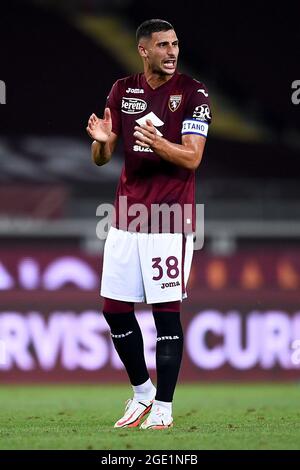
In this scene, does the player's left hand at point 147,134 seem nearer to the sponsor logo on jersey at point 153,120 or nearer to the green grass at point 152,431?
the sponsor logo on jersey at point 153,120

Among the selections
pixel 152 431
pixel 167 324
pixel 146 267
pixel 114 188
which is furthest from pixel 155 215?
pixel 114 188

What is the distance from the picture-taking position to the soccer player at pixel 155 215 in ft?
21.7

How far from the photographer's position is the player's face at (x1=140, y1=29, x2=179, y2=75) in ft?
21.8

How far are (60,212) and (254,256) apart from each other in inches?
179

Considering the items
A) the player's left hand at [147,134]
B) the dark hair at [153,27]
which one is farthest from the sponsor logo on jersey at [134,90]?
the player's left hand at [147,134]

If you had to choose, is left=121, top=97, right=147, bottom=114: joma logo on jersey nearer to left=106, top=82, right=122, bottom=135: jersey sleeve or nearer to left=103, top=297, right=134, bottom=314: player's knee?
left=106, top=82, right=122, bottom=135: jersey sleeve

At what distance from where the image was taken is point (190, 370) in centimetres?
1208

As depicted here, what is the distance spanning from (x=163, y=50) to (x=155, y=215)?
0.95m

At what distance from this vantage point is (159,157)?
6664mm

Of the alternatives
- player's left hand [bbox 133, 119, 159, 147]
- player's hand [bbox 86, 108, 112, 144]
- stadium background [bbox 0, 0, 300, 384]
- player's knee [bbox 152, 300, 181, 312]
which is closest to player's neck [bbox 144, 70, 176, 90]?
player's hand [bbox 86, 108, 112, 144]

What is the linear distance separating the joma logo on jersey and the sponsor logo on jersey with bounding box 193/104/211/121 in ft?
1.11

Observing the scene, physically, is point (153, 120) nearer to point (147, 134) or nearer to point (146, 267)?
point (147, 134)

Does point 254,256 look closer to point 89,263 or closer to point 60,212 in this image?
point 89,263
